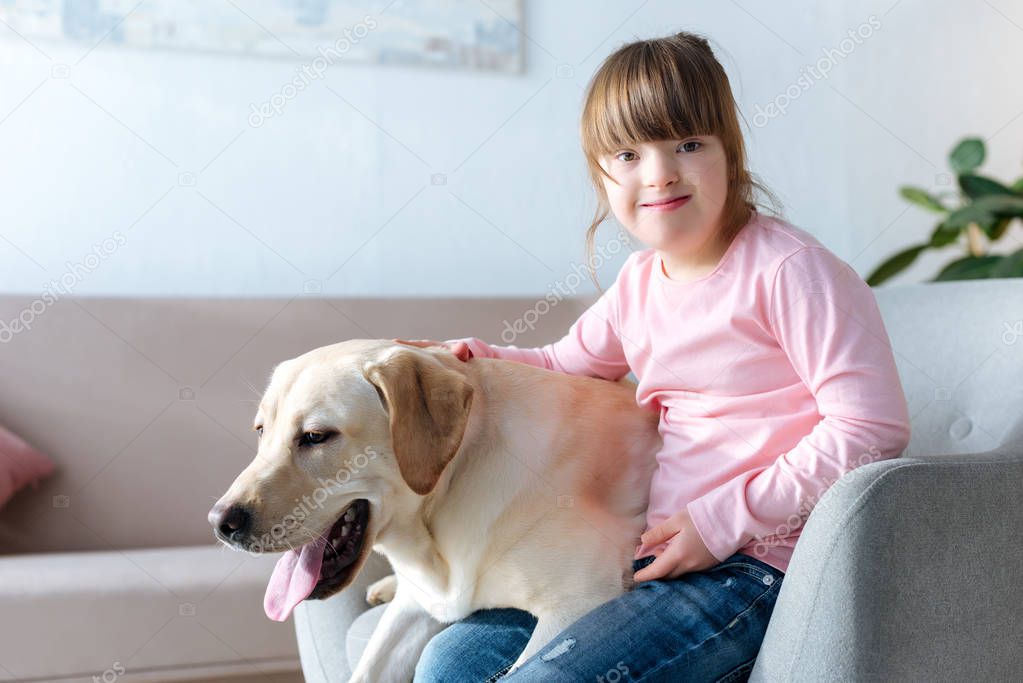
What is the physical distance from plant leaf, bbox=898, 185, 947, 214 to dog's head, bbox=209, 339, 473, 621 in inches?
80.5

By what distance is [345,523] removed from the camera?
3.70 ft

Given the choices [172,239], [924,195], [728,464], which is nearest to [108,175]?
[172,239]

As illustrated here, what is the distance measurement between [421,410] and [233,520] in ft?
0.79

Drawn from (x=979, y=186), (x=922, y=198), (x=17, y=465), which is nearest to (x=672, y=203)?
(x=17, y=465)

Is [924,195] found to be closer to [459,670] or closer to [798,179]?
[798,179]

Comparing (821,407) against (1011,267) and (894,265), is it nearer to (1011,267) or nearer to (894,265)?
(1011,267)

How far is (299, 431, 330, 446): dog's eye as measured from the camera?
3.62ft

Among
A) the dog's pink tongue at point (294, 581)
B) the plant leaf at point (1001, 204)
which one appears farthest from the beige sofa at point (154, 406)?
the plant leaf at point (1001, 204)

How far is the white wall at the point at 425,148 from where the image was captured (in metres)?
2.29

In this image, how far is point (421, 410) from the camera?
1099 mm

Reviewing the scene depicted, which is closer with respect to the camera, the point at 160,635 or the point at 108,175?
the point at 160,635

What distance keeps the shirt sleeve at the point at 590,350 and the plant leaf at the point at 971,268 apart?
1.41 m

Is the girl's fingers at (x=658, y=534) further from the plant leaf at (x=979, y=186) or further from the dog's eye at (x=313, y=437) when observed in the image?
the plant leaf at (x=979, y=186)

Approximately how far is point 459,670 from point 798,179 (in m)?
2.15
